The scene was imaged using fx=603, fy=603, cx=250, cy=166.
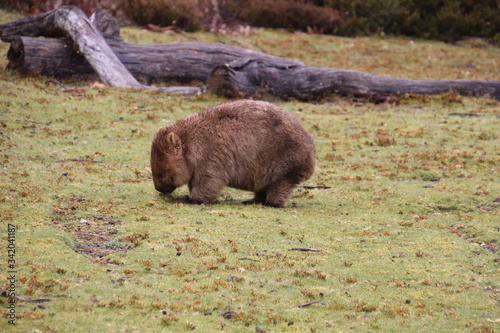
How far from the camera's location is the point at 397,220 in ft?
30.1

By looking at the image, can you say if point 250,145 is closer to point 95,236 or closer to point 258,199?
point 258,199

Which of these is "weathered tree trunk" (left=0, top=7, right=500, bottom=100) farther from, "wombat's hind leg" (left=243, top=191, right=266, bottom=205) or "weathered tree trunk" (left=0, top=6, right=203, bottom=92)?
"wombat's hind leg" (left=243, top=191, right=266, bottom=205)

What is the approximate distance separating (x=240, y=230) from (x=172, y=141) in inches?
84.7

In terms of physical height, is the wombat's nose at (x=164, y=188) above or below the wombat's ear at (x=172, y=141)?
below

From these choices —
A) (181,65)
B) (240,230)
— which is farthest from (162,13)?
(240,230)

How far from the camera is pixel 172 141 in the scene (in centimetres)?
934

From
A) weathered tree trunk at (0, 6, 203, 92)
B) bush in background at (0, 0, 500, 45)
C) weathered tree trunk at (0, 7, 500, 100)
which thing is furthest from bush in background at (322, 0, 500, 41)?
weathered tree trunk at (0, 6, 203, 92)

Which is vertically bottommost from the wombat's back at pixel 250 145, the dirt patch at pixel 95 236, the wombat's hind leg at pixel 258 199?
the wombat's hind leg at pixel 258 199

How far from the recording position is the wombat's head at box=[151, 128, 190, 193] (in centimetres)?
938

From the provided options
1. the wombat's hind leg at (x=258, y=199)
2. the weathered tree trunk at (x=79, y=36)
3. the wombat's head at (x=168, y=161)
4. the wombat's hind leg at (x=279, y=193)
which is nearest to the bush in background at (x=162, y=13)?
the weathered tree trunk at (x=79, y=36)

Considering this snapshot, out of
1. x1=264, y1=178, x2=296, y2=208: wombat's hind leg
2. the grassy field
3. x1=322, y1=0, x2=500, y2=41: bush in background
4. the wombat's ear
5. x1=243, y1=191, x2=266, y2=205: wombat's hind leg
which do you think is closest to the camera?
the grassy field

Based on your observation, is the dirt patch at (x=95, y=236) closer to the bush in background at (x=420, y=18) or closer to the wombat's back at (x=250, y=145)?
the wombat's back at (x=250, y=145)

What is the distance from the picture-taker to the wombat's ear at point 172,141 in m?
9.29

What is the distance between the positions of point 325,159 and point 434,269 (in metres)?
6.46
